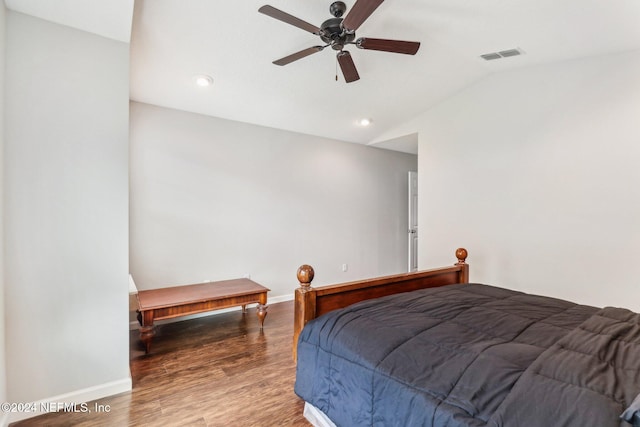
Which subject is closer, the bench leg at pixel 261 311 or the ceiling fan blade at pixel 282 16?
the ceiling fan blade at pixel 282 16

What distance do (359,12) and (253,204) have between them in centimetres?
290

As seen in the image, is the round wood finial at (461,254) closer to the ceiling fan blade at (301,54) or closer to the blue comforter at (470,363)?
the blue comforter at (470,363)

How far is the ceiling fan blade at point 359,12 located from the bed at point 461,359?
159 centimetres

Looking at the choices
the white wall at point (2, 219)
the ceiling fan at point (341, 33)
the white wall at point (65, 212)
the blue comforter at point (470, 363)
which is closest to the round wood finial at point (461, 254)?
the blue comforter at point (470, 363)

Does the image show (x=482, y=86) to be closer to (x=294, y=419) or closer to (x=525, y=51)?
(x=525, y=51)

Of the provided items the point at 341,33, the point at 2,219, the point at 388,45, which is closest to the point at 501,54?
the point at 388,45

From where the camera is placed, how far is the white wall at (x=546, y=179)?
295 cm

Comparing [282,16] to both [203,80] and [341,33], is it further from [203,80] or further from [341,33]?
[203,80]

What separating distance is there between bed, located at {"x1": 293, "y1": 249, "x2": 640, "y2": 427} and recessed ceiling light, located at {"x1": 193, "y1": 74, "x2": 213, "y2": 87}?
2.35 metres

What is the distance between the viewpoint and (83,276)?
213cm

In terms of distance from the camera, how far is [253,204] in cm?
429

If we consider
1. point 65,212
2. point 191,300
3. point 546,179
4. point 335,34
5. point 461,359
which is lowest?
point 191,300

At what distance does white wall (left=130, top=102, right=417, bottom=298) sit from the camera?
140 inches

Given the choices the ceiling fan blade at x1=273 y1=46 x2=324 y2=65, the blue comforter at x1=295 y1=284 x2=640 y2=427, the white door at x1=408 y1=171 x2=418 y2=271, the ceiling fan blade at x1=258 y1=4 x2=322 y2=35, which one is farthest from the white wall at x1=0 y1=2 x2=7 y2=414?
the white door at x1=408 y1=171 x2=418 y2=271
